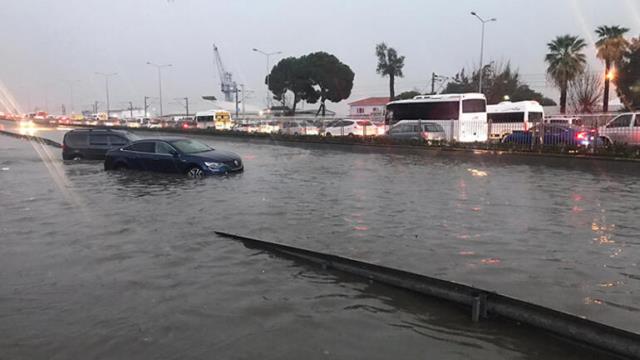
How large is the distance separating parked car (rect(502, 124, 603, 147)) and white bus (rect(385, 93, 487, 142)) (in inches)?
185

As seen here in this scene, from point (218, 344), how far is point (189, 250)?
11.1 ft

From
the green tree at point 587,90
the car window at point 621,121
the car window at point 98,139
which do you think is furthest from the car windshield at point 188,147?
the green tree at point 587,90

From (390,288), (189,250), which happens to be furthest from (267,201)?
(390,288)

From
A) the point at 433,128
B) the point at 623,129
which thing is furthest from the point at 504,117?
the point at 623,129

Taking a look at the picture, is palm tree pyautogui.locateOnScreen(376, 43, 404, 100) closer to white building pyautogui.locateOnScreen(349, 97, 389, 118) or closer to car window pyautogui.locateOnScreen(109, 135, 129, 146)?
white building pyautogui.locateOnScreen(349, 97, 389, 118)

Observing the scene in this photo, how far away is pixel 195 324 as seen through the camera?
17.1 feet

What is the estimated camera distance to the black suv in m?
22.6

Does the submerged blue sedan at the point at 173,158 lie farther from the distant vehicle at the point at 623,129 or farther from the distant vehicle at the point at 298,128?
the distant vehicle at the point at 298,128

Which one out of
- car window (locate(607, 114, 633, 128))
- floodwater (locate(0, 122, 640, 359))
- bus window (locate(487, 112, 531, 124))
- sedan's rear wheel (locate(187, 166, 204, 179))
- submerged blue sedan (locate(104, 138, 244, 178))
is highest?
bus window (locate(487, 112, 531, 124))

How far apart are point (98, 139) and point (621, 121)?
22786mm

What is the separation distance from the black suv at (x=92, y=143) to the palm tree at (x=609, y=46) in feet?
144

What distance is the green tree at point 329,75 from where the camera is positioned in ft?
280

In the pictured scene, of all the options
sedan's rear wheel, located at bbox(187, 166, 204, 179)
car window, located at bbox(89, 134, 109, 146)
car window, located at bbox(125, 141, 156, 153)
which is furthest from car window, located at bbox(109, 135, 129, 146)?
sedan's rear wheel, located at bbox(187, 166, 204, 179)

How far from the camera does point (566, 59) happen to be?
53.4 meters
